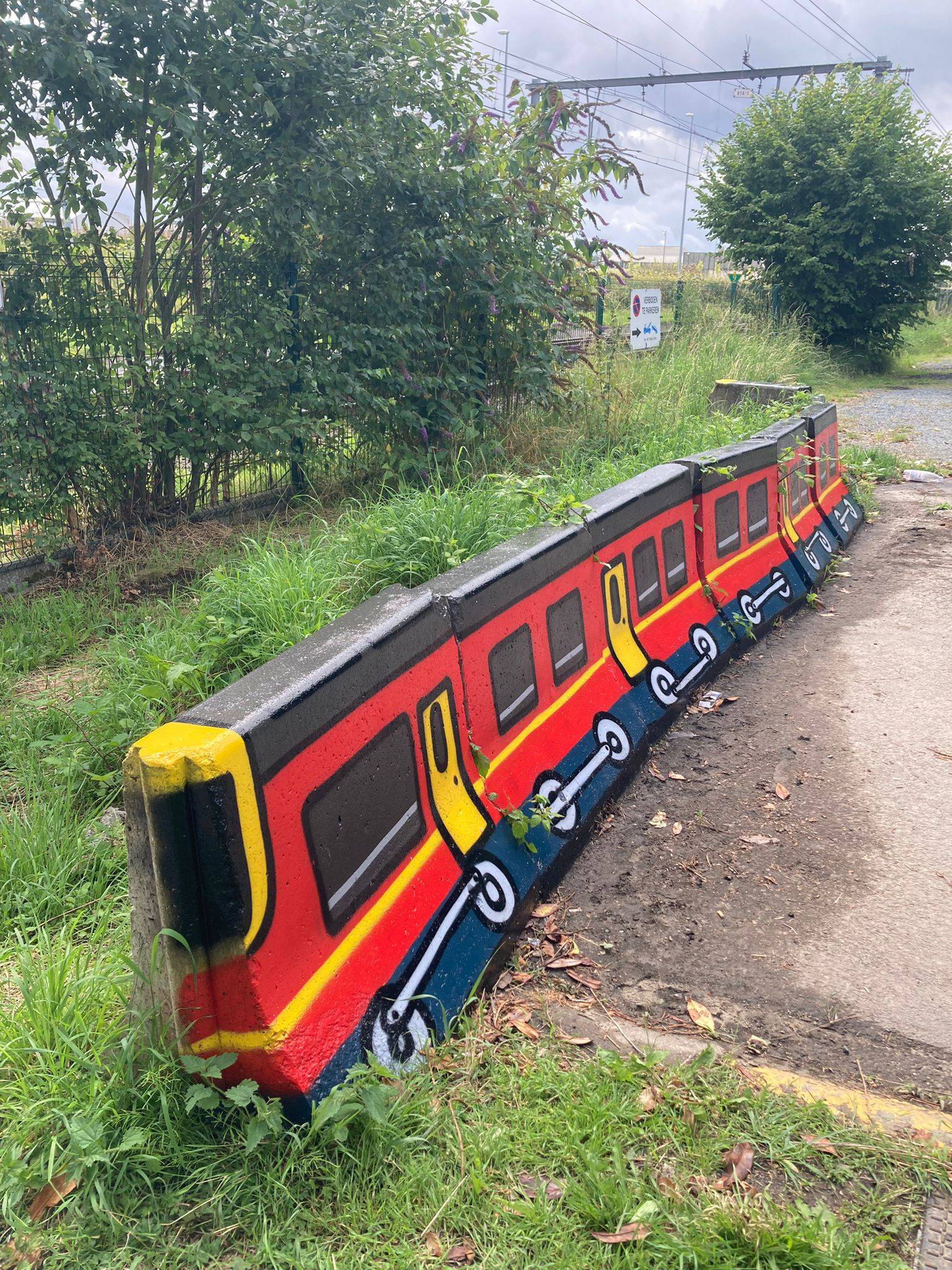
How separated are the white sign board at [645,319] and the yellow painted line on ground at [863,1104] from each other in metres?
10.4

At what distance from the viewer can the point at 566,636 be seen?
12.9ft

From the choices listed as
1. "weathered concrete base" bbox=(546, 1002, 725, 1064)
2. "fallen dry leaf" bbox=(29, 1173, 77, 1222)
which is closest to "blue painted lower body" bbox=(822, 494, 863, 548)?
"weathered concrete base" bbox=(546, 1002, 725, 1064)

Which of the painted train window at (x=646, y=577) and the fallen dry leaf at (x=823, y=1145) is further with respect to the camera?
the painted train window at (x=646, y=577)

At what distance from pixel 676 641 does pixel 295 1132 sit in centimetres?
334

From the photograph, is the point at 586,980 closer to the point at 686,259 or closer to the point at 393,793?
the point at 393,793

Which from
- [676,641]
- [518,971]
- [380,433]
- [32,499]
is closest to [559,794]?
[518,971]

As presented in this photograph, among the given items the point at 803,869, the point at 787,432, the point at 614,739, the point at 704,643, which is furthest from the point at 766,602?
the point at 803,869

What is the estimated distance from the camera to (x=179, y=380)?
20.7 ft

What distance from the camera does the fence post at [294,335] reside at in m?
7.02

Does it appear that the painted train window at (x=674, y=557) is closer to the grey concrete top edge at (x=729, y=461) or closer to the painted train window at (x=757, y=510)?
the grey concrete top edge at (x=729, y=461)

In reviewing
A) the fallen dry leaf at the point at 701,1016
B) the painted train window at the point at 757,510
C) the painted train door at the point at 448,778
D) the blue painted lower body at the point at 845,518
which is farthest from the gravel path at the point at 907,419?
the fallen dry leaf at the point at 701,1016

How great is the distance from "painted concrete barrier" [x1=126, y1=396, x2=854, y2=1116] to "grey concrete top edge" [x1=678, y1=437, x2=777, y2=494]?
0.67m

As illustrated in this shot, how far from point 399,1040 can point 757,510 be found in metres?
4.54

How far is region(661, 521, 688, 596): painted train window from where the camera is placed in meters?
4.98
